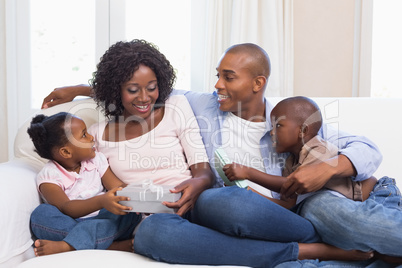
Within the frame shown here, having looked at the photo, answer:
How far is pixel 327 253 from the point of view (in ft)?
4.81

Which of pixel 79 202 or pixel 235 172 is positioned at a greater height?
pixel 235 172

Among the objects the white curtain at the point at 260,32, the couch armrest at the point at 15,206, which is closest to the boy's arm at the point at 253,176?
the couch armrest at the point at 15,206

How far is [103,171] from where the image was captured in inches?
70.8

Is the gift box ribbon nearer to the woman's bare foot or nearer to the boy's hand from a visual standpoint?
the boy's hand

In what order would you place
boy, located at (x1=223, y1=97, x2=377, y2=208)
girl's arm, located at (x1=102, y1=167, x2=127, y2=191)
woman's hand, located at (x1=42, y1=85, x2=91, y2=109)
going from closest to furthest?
boy, located at (x1=223, y1=97, x2=377, y2=208) → girl's arm, located at (x1=102, y1=167, x2=127, y2=191) → woman's hand, located at (x1=42, y1=85, x2=91, y2=109)

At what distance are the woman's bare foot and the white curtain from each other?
5.51 feet

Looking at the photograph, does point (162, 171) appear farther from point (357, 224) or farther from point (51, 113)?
point (357, 224)

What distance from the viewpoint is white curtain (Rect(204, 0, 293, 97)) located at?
10.0 ft

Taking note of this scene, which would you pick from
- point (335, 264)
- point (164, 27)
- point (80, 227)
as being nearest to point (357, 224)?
point (335, 264)

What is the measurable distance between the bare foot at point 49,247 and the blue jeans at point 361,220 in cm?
79

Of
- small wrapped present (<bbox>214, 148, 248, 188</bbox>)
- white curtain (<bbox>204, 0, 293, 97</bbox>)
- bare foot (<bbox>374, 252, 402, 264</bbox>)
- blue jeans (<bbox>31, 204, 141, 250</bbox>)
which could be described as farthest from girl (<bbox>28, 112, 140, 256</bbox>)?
white curtain (<bbox>204, 0, 293, 97</bbox>)

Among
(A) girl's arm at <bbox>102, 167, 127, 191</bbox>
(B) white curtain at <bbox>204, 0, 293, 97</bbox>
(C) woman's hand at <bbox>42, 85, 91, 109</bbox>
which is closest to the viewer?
(A) girl's arm at <bbox>102, 167, 127, 191</bbox>

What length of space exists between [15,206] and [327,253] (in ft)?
3.33

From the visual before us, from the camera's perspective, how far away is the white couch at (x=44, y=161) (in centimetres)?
134
